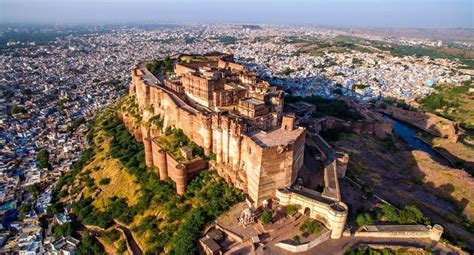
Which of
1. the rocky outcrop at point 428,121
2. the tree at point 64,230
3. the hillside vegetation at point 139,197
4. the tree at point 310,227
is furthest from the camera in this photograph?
the rocky outcrop at point 428,121

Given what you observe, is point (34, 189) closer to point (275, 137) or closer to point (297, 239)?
point (275, 137)

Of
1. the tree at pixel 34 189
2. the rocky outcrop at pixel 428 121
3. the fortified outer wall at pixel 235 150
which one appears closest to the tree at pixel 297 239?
the fortified outer wall at pixel 235 150

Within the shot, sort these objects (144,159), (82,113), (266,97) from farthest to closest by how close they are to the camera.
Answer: (82,113)
(144,159)
(266,97)

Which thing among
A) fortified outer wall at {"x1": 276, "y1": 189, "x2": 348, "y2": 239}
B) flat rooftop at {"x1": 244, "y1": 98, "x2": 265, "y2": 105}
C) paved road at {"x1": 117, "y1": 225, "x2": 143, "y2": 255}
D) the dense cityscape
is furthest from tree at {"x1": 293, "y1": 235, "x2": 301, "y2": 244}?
the dense cityscape

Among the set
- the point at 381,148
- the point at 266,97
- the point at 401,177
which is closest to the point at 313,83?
the point at 381,148

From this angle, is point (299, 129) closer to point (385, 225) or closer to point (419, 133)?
point (385, 225)

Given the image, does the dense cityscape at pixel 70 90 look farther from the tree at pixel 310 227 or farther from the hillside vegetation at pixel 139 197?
the tree at pixel 310 227
